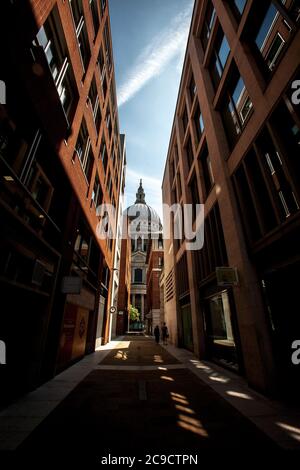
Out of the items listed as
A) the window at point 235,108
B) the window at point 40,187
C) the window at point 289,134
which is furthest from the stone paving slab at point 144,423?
the window at point 235,108

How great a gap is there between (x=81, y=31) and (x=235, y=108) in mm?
9666

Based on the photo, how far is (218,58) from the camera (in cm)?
1125

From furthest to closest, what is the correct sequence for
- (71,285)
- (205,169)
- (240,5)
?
(205,169), (240,5), (71,285)

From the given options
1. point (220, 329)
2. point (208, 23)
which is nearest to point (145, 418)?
point (220, 329)

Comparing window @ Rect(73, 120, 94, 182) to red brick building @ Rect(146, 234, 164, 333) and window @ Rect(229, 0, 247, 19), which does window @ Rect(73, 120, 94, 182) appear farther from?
red brick building @ Rect(146, 234, 164, 333)

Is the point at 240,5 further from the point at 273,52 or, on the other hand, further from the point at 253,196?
the point at 253,196

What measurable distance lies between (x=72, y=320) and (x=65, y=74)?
11.8 meters

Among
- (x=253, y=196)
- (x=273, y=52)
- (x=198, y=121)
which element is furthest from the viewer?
(x=198, y=121)

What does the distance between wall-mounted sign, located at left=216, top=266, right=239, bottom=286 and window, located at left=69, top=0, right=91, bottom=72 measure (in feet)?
43.2

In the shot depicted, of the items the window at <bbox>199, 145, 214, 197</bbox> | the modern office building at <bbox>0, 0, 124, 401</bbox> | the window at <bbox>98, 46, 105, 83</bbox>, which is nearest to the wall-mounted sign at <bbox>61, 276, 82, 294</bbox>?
the modern office building at <bbox>0, 0, 124, 401</bbox>

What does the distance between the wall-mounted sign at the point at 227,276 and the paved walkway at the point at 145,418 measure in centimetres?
331

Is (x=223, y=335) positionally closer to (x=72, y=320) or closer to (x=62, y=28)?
(x=72, y=320)

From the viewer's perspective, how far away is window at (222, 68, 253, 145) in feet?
27.7

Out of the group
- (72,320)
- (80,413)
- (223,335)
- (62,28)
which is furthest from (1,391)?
(62,28)
